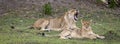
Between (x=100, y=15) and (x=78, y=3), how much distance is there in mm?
2519

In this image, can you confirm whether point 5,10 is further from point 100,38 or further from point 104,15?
point 100,38

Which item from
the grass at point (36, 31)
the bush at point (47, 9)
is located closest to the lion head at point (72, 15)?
the grass at point (36, 31)

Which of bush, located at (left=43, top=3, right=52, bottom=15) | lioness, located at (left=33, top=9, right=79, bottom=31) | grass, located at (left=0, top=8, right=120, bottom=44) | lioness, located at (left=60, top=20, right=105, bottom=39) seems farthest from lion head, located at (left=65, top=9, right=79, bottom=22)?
bush, located at (left=43, top=3, right=52, bottom=15)

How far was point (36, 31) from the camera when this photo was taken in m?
15.4

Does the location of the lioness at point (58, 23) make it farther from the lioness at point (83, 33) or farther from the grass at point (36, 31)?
the lioness at point (83, 33)

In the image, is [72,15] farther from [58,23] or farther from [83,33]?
[83,33]

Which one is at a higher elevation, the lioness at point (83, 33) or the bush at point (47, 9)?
the lioness at point (83, 33)

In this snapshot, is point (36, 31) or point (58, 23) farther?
point (58, 23)

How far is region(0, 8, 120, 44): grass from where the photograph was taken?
1212cm

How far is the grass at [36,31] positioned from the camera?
12117 mm

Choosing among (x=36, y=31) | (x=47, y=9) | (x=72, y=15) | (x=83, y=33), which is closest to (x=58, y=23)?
(x=72, y=15)

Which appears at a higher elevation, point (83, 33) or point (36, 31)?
point (83, 33)

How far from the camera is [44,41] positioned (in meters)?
12.0

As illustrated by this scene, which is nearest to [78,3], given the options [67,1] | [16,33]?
[67,1]
